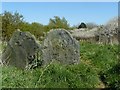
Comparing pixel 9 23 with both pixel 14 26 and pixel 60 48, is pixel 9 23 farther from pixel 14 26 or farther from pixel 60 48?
pixel 60 48

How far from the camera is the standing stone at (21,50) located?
9453 millimetres

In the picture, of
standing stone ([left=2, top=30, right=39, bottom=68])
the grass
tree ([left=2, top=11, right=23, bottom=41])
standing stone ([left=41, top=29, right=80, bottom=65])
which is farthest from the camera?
tree ([left=2, top=11, right=23, bottom=41])

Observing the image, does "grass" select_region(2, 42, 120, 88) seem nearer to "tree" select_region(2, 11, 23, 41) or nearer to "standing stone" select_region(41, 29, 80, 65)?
"standing stone" select_region(41, 29, 80, 65)

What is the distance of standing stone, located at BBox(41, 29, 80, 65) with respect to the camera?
376 inches

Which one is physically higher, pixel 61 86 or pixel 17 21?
pixel 17 21

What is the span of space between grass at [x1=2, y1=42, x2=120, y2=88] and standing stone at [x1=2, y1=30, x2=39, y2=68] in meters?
0.56

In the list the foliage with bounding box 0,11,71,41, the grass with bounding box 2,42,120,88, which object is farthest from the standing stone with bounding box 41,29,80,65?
the foliage with bounding box 0,11,71,41

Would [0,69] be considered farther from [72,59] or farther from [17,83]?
[72,59]

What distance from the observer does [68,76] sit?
830cm

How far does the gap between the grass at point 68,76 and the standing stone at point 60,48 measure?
10.0 inches

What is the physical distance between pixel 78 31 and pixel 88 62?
282 inches

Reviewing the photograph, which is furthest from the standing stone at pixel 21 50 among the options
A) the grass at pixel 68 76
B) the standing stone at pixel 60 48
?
the grass at pixel 68 76

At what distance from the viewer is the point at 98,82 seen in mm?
8703

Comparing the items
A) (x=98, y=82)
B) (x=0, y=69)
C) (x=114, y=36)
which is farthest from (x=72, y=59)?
(x=114, y=36)
